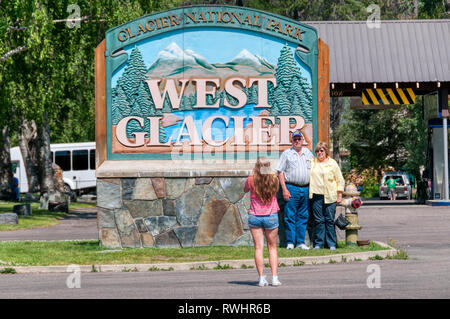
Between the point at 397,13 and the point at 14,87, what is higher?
the point at 397,13

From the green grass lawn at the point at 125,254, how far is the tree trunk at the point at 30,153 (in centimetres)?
3050

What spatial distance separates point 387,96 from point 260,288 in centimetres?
2201

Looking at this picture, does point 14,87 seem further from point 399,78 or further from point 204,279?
point 204,279

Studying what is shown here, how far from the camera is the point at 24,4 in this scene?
77.2ft

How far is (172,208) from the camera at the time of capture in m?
15.8

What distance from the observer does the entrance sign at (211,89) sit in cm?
1625

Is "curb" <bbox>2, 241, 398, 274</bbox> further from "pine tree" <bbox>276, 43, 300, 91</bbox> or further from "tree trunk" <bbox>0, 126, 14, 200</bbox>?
"tree trunk" <bbox>0, 126, 14, 200</bbox>

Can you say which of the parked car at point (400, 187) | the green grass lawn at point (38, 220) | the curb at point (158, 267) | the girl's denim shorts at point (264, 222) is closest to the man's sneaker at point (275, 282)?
the girl's denim shorts at point (264, 222)

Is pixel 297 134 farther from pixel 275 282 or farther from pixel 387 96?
pixel 387 96

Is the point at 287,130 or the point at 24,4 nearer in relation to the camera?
Result: the point at 287,130

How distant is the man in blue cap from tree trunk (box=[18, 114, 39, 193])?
105 ft

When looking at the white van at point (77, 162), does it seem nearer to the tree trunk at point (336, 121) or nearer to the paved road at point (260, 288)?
the tree trunk at point (336, 121)

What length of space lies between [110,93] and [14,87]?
13.8 metres

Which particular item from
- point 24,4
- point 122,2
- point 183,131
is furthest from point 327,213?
point 122,2
